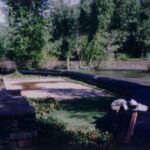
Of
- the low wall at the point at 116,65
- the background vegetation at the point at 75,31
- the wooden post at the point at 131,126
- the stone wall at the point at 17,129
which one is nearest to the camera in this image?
the wooden post at the point at 131,126

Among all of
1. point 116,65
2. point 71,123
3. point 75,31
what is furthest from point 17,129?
point 75,31

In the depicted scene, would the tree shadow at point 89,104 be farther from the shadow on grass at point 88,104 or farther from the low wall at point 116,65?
the low wall at point 116,65

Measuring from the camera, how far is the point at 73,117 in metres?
10.7

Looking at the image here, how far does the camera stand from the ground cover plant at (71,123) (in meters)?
7.03

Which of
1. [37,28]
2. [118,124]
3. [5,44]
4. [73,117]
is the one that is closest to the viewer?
[118,124]

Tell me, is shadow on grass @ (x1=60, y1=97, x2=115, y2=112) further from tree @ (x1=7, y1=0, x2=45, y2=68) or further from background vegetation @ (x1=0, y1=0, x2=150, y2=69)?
background vegetation @ (x1=0, y1=0, x2=150, y2=69)

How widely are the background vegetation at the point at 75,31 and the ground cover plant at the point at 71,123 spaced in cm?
1799

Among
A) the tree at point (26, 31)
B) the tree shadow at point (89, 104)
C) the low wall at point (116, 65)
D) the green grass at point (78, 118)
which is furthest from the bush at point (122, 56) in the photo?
the green grass at point (78, 118)

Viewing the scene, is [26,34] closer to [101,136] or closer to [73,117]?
[73,117]

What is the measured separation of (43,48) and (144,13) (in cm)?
1570

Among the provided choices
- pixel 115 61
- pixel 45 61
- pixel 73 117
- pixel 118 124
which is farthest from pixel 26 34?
pixel 118 124

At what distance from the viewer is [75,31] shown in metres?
38.0

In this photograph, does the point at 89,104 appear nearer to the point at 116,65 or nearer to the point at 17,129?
the point at 17,129

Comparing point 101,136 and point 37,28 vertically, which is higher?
point 37,28
